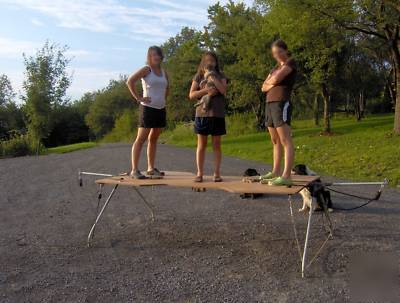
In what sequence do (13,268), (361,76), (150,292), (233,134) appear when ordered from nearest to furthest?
(150,292), (13,268), (233,134), (361,76)

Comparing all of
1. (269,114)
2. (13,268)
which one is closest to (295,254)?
(269,114)

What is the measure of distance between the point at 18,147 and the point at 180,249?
23.4 meters

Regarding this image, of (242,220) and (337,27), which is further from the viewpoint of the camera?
(337,27)

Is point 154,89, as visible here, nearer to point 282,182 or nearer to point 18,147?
point 282,182

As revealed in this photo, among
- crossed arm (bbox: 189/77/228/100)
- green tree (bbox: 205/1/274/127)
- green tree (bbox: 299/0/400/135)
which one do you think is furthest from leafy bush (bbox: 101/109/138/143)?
crossed arm (bbox: 189/77/228/100)

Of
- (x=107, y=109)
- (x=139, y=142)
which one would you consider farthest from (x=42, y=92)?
(x=107, y=109)

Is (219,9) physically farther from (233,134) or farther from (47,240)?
(47,240)

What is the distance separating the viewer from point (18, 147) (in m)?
27.4

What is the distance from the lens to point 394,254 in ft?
18.9

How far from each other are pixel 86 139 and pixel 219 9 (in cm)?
3983

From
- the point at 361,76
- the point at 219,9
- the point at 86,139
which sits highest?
the point at 219,9

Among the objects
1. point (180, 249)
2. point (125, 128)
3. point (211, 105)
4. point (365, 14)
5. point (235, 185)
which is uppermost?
point (365, 14)

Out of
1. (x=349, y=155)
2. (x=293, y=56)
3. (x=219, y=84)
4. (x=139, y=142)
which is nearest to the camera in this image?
(x=219, y=84)

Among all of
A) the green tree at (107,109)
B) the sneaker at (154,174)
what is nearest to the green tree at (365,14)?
the sneaker at (154,174)
